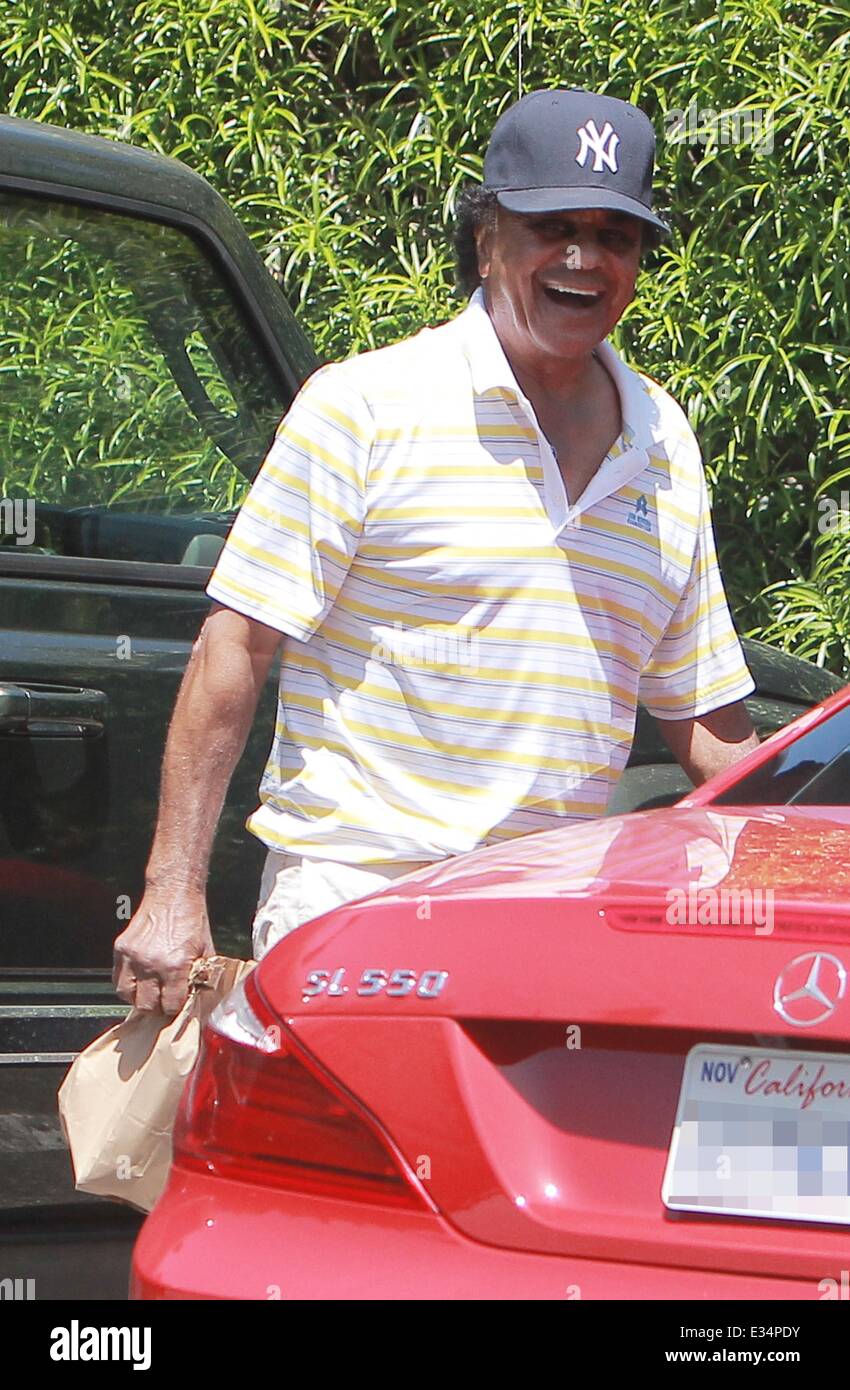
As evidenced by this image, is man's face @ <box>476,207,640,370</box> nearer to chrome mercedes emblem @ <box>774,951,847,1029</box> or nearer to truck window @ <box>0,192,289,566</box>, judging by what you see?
truck window @ <box>0,192,289,566</box>

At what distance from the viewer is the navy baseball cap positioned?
8.50ft

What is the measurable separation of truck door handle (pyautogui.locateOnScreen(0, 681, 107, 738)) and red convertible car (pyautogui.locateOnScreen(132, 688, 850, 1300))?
93 centimetres

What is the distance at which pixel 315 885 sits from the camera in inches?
100

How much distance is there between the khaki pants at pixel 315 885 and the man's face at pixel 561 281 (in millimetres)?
713

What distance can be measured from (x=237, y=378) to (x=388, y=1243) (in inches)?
73.5

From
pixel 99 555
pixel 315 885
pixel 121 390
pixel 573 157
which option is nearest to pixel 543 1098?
pixel 315 885

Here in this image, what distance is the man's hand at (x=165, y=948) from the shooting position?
2535 mm

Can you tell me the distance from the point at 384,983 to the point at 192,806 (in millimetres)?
663

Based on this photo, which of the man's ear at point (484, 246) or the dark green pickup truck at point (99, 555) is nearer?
the man's ear at point (484, 246)
